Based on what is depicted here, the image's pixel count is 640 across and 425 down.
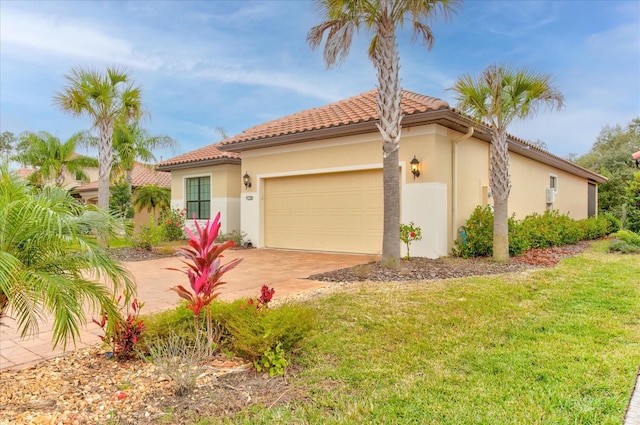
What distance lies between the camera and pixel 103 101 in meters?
12.6

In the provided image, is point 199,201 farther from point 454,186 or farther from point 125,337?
point 125,337

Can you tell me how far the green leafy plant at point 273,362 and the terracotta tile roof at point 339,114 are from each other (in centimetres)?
765

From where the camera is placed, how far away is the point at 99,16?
11.7 metres

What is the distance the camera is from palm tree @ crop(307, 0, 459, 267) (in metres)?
8.23

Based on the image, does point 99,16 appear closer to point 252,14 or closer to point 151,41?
point 151,41

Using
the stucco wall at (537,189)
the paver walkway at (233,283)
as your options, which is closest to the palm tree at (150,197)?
the paver walkway at (233,283)

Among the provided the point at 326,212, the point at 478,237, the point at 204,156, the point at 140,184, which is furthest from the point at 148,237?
the point at 140,184

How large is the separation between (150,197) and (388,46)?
18.8 meters

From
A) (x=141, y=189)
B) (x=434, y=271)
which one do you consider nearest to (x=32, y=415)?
(x=434, y=271)

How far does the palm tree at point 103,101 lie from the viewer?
1224cm

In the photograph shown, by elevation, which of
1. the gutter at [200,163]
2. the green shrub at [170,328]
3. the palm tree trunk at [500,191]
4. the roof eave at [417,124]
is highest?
the roof eave at [417,124]

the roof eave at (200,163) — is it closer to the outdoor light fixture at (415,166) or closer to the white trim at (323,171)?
the white trim at (323,171)

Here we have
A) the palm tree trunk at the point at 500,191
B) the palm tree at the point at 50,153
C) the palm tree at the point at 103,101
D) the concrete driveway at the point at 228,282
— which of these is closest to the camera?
the concrete driveway at the point at 228,282

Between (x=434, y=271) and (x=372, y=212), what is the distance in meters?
3.80
